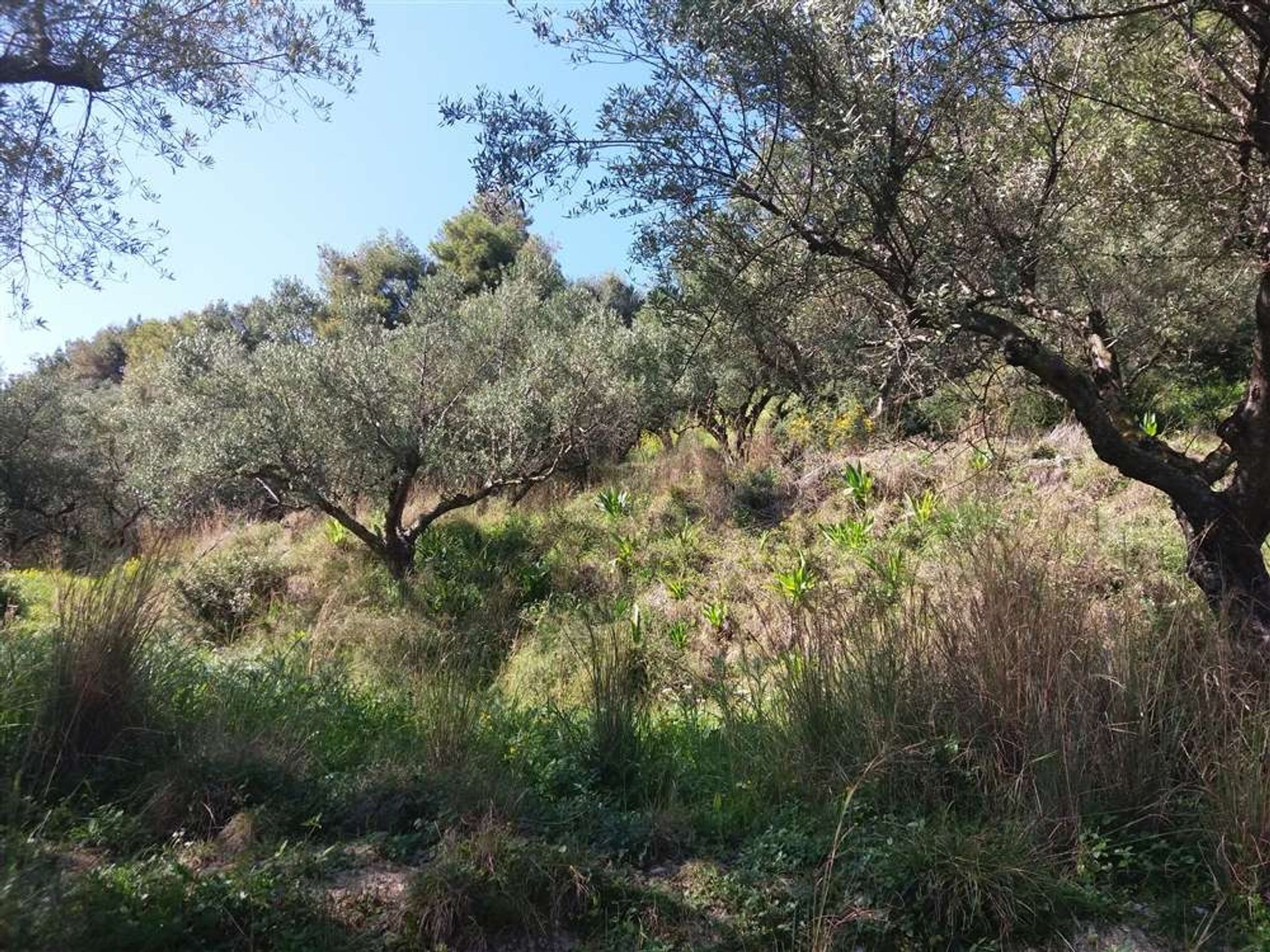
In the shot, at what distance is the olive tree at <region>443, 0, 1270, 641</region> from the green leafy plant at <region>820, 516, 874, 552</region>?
392 cm

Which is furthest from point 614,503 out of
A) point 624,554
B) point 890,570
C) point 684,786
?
point 684,786

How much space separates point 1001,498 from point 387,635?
6460 mm

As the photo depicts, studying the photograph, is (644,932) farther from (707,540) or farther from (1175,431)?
(1175,431)

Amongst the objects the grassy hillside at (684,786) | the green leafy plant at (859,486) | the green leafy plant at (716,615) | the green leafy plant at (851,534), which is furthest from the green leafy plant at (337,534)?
the green leafy plant at (859,486)

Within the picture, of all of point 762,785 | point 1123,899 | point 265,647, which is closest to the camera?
point 1123,899

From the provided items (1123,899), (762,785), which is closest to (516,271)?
(762,785)

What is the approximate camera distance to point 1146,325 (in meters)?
7.08

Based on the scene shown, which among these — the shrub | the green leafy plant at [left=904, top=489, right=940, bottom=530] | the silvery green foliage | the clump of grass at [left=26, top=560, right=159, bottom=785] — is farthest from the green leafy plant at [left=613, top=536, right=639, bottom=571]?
the silvery green foliage

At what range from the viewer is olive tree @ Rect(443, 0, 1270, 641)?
12.5ft

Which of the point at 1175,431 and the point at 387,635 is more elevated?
the point at 1175,431

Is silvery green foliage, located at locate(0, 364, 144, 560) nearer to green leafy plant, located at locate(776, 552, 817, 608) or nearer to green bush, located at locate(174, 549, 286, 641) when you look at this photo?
green bush, located at locate(174, 549, 286, 641)

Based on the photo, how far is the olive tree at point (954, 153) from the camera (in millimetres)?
3811

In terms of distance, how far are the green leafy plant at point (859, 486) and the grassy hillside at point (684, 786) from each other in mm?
4619

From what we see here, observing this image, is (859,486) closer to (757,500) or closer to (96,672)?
(757,500)
